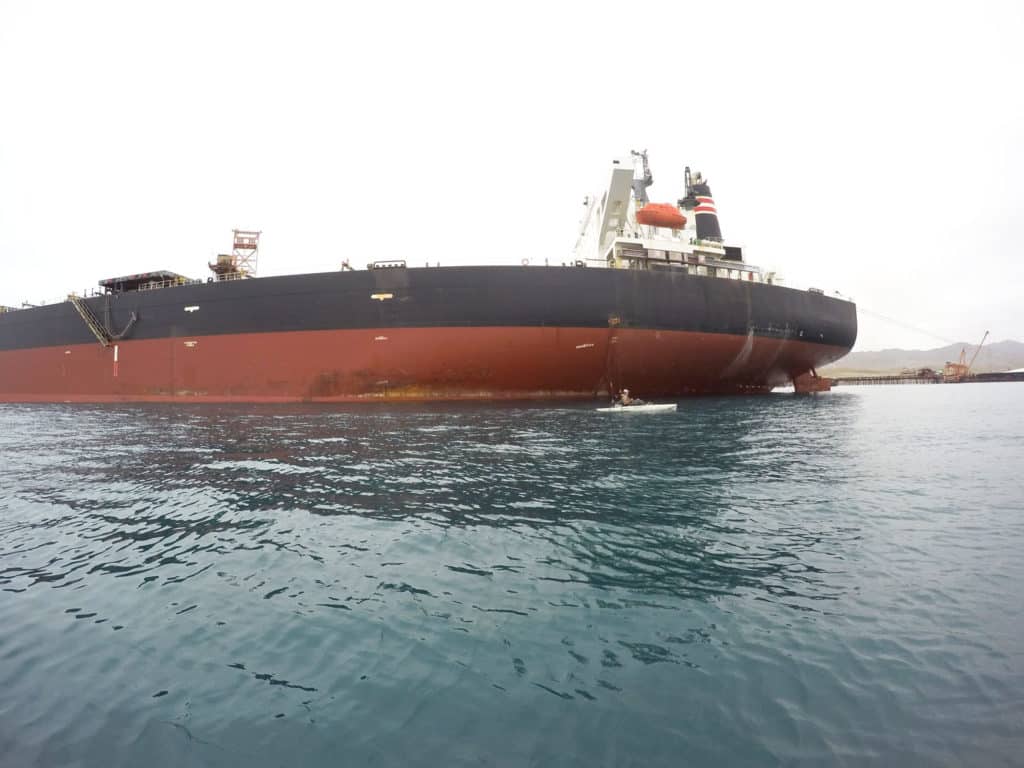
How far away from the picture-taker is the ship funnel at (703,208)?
31969mm

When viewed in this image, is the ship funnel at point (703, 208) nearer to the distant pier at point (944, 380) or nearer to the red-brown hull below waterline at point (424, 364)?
the red-brown hull below waterline at point (424, 364)

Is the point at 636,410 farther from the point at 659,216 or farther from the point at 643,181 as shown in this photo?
the point at 643,181

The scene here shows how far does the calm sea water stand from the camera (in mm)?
2787

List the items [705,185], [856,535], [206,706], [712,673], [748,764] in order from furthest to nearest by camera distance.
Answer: [705,185], [856,535], [712,673], [206,706], [748,764]

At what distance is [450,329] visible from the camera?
Result: 2300cm

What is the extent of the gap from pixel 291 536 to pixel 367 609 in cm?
251

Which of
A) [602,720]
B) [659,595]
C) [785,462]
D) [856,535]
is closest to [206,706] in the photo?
[602,720]

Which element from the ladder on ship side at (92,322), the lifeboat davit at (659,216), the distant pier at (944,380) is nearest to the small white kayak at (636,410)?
the lifeboat davit at (659,216)

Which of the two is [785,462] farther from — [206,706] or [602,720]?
[206,706]

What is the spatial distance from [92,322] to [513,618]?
1396 inches

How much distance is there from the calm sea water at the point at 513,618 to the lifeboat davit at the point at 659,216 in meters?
22.3

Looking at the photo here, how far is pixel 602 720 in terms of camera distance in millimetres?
2893

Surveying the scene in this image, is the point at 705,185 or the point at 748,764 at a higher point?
the point at 705,185

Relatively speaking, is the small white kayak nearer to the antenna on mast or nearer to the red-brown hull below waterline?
the red-brown hull below waterline
